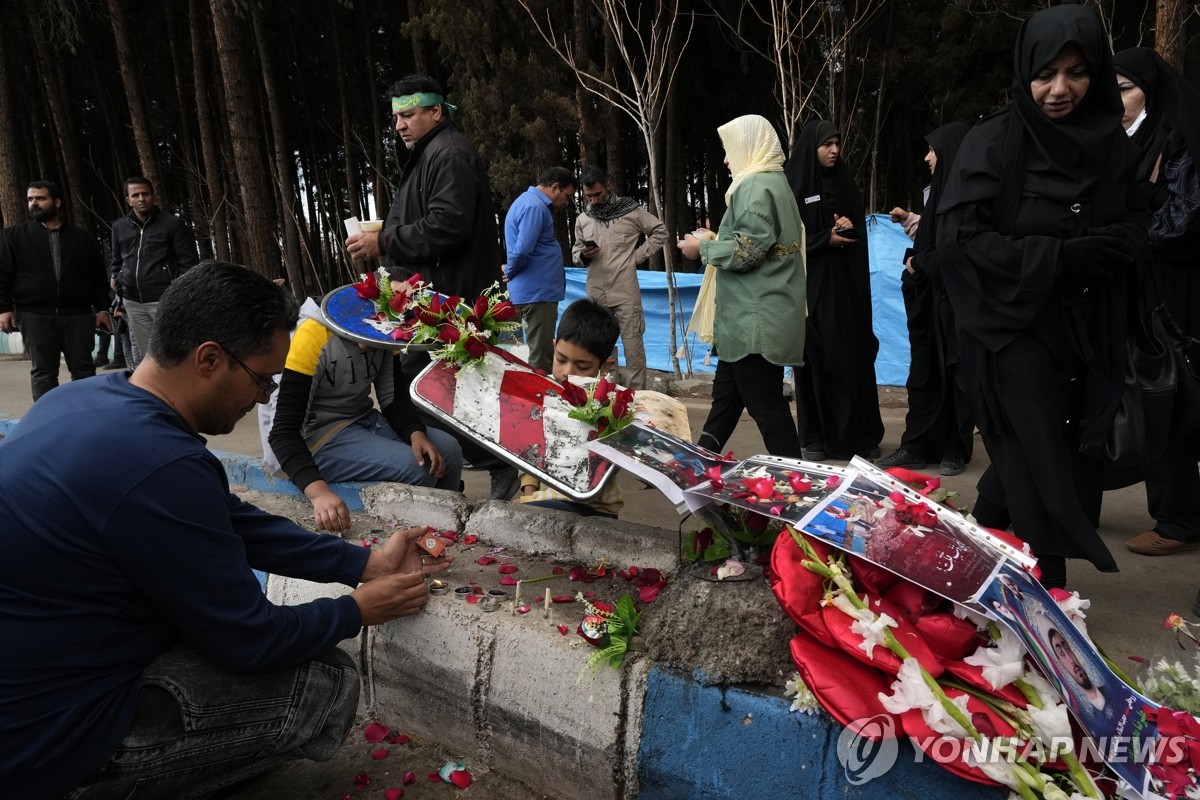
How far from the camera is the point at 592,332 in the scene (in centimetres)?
349

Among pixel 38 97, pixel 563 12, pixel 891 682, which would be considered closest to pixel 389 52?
pixel 563 12

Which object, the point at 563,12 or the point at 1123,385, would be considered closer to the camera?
the point at 1123,385

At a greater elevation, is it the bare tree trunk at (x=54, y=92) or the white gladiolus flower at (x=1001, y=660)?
the bare tree trunk at (x=54, y=92)

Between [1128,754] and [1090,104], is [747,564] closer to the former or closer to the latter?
[1128,754]

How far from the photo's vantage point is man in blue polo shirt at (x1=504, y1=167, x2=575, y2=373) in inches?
253

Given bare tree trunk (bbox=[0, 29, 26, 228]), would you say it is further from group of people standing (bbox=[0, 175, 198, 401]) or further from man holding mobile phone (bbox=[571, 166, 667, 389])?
man holding mobile phone (bbox=[571, 166, 667, 389])

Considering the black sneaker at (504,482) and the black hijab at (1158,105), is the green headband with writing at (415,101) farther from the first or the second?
the black hijab at (1158,105)

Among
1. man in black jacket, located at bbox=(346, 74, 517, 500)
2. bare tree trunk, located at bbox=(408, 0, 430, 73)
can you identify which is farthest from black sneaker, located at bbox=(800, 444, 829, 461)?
bare tree trunk, located at bbox=(408, 0, 430, 73)

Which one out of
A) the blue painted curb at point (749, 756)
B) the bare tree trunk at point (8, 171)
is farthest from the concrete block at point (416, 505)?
the bare tree trunk at point (8, 171)

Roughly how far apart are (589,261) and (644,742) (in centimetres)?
544

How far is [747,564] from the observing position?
2.24 metres

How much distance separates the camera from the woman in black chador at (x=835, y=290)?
5.15m

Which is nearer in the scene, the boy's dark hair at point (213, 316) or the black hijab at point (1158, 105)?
the boy's dark hair at point (213, 316)

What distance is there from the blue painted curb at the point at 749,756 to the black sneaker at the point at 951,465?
3.40 m
